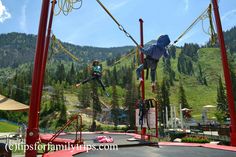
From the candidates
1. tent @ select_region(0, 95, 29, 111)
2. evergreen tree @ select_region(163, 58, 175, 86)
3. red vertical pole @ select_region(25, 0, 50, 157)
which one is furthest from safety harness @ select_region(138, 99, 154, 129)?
evergreen tree @ select_region(163, 58, 175, 86)

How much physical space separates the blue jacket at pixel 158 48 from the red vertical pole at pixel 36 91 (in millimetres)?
3037

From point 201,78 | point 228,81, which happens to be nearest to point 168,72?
point 201,78

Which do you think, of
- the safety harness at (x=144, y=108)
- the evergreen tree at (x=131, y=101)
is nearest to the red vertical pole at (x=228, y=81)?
the safety harness at (x=144, y=108)

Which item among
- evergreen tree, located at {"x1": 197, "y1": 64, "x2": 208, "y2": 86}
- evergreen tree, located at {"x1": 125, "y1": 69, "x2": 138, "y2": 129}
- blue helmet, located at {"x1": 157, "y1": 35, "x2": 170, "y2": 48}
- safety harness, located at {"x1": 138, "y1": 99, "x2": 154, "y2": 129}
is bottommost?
safety harness, located at {"x1": 138, "y1": 99, "x2": 154, "y2": 129}

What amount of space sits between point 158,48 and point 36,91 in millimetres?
3768

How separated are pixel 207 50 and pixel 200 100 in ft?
241

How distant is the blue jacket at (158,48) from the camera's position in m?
7.43

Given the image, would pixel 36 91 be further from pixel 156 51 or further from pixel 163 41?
pixel 163 41

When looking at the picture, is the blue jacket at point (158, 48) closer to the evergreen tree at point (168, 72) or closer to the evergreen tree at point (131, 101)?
the evergreen tree at point (131, 101)

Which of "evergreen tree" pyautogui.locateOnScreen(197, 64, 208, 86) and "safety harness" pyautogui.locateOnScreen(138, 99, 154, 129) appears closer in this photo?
"safety harness" pyautogui.locateOnScreen(138, 99, 154, 129)

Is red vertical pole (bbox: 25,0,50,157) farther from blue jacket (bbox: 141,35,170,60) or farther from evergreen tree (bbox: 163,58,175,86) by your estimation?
evergreen tree (bbox: 163,58,175,86)

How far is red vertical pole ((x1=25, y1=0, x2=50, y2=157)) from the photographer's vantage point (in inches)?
209

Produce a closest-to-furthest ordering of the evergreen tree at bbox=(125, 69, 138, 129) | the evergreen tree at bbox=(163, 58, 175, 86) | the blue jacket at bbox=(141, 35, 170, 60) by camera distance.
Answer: the blue jacket at bbox=(141, 35, 170, 60) → the evergreen tree at bbox=(125, 69, 138, 129) → the evergreen tree at bbox=(163, 58, 175, 86)

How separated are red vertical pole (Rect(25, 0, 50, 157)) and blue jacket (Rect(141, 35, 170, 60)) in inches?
120
